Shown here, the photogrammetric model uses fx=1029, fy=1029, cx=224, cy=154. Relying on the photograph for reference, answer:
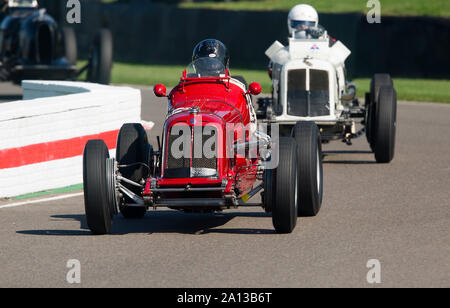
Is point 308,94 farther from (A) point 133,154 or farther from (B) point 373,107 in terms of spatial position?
(A) point 133,154

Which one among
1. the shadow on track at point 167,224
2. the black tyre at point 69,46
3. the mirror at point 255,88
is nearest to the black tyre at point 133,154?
the shadow on track at point 167,224

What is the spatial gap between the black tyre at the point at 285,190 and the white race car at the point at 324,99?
14.4ft

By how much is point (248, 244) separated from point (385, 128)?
5.21 meters

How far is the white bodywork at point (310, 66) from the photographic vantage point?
13.4 m

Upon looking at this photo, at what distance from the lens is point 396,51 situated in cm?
2638

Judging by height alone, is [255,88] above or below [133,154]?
above

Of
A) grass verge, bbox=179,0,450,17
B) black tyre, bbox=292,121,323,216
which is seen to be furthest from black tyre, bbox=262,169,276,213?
grass verge, bbox=179,0,450,17

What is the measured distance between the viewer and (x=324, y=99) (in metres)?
13.5

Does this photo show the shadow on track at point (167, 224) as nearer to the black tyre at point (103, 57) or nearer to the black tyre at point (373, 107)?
the black tyre at point (373, 107)

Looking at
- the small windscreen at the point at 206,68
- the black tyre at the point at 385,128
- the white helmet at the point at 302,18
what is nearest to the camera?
the small windscreen at the point at 206,68

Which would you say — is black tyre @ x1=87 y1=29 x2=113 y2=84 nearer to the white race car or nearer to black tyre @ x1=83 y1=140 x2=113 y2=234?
the white race car

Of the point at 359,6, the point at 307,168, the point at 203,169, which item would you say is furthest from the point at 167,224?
the point at 359,6

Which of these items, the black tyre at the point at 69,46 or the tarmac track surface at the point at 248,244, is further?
the black tyre at the point at 69,46

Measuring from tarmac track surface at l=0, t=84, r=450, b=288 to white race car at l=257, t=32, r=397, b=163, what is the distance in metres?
1.47
